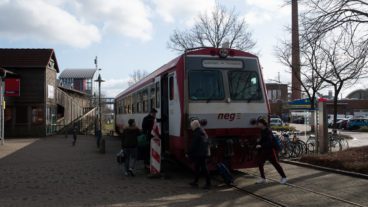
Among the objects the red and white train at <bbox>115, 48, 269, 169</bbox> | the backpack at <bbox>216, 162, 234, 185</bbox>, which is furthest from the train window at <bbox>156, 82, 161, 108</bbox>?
the backpack at <bbox>216, 162, 234, 185</bbox>

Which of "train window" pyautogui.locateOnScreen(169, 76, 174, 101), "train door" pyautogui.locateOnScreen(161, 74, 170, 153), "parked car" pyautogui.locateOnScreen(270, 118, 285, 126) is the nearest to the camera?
"train window" pyautogui.locateOnScreen(169, 76, 174, 101)

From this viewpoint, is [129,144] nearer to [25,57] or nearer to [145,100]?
[145,100]

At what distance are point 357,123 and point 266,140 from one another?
4062cm

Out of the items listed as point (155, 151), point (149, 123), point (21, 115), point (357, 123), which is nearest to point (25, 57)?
point (21, 115)

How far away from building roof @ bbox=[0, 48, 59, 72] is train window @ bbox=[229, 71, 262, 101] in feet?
82.5

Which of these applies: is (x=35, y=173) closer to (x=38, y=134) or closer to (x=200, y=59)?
(x=200, y=59)

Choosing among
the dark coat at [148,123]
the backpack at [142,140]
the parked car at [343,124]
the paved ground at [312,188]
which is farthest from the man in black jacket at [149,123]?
the parked car at [343,124]

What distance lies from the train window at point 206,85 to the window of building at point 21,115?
25513mm

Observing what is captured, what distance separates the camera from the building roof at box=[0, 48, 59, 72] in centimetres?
3466

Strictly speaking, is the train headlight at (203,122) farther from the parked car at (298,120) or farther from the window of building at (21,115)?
the parked car at (298,120)

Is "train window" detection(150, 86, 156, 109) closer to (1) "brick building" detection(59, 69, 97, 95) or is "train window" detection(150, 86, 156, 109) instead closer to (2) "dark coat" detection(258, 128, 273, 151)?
(2) "dark coat" detection(258, 128, 273, 151)

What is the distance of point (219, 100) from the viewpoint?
1223 centimetres

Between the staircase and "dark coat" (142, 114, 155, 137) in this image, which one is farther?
the staircase

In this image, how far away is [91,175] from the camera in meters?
13.4
